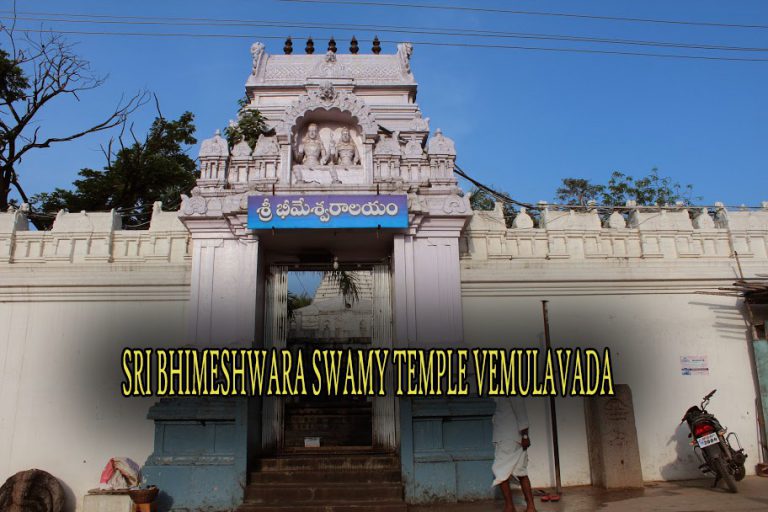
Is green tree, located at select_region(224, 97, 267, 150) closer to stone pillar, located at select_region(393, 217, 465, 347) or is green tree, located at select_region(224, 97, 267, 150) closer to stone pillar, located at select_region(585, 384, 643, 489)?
stone pillar, located at select_region(393, 217, 465, 347)

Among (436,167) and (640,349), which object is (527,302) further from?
(436,167)

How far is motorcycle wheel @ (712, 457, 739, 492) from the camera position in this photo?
841 centimetres

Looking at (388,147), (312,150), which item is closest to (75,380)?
(312,150)

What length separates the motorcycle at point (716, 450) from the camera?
856 cm

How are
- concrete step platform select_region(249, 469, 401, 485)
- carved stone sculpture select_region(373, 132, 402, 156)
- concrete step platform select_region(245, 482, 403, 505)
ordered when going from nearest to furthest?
concrete step platform select_region(245, 482, 403, 505) → concrete step platform select_region(249, 469, 401, 485) → carved stone sculpture select_region(373, 132, 402, 156)

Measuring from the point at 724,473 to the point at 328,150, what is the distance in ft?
25.6

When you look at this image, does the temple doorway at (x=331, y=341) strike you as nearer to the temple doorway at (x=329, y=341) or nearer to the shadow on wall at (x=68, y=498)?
the temple doorway at (x=329, y=341)

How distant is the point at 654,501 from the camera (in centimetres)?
806

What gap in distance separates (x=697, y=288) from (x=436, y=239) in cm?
481

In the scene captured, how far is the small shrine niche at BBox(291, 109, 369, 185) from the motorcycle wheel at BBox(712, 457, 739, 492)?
22.3 feet

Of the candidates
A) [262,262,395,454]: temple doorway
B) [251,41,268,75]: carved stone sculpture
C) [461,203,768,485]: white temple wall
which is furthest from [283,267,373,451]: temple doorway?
[251,41,268,75]: carved stone sculpture

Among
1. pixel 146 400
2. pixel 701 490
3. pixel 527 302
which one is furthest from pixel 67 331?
pixel 701 490

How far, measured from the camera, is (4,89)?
1599cm

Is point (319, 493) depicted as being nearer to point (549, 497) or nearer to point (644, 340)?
point (549, 497)
